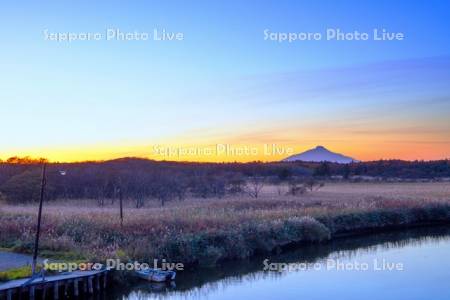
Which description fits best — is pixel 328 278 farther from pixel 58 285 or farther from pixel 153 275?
pixel 58 285

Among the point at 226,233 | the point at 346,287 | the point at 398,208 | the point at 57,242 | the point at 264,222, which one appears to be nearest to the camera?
the point at 346,287

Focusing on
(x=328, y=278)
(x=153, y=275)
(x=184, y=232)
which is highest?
(x=184, y=232)

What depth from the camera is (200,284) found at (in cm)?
2394

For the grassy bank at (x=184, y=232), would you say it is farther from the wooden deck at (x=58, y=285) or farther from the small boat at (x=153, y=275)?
the wooden deck at (x=58, y=285)

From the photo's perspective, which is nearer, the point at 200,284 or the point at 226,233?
the point at 200,284

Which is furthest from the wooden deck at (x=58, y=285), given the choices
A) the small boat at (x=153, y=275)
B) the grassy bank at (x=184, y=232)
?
the grassy bank at (x=184, y=232)

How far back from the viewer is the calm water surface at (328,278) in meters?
22.2

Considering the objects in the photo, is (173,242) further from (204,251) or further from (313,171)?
(313,171)

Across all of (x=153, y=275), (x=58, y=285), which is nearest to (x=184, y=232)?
(x=153, y=275)

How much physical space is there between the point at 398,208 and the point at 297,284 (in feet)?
76.9

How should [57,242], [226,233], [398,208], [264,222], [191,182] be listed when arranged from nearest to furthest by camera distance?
1. [57,242]
2. [226,233]
3. [264,222]
4. [398,208]
5. [191,182]

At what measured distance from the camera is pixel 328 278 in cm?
2541

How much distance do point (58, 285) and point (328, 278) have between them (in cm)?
1177

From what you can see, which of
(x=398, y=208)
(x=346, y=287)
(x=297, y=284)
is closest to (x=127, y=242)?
(x=297, y=284)
